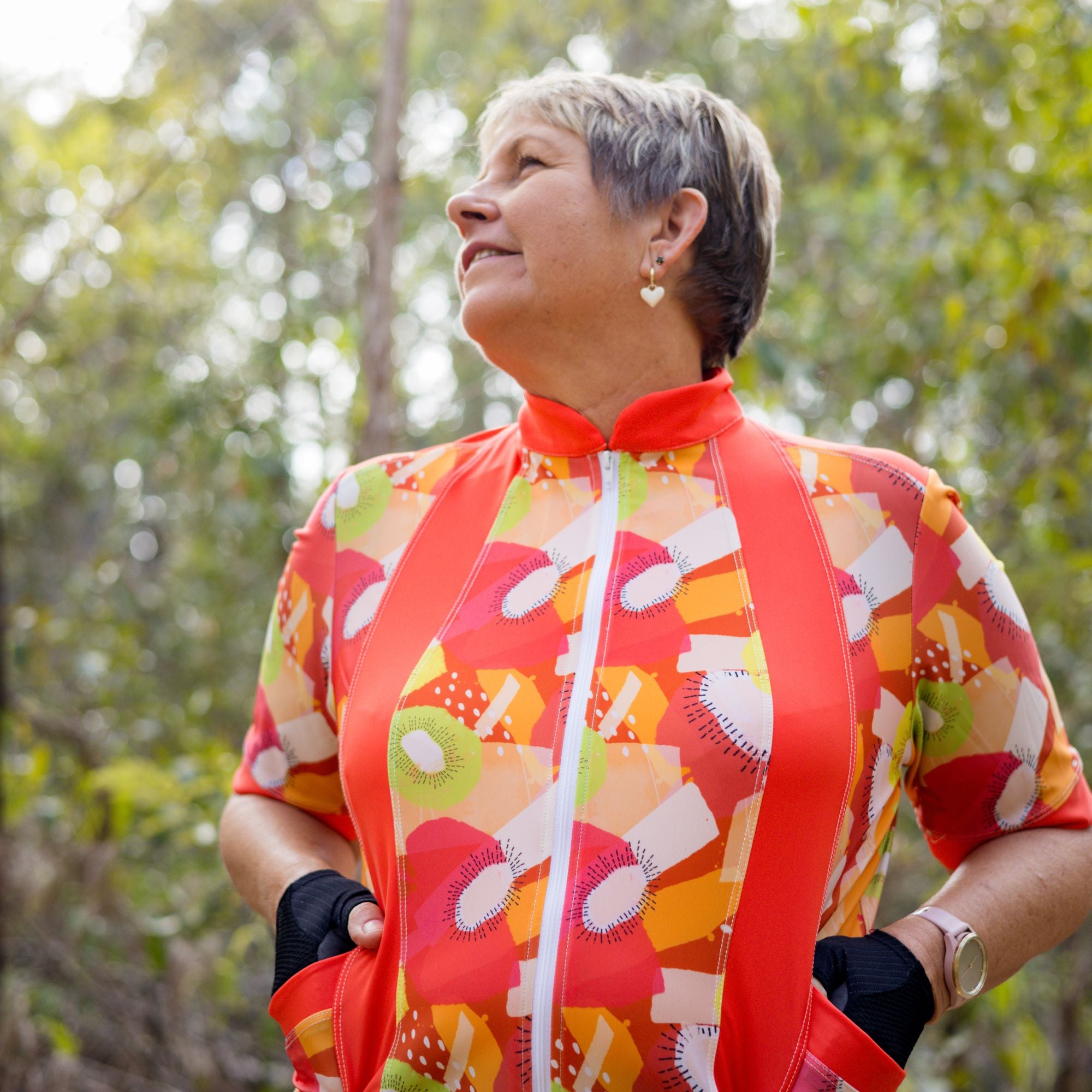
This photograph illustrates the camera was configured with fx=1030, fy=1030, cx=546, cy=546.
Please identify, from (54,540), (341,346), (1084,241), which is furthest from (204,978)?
(54,540)

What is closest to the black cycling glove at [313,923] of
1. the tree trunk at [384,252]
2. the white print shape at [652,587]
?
the white print shape at [652,587]

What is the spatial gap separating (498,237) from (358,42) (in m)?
7.00

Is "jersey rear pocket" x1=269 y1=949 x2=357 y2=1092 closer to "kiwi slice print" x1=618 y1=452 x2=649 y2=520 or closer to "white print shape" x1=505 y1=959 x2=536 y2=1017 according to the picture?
"white print shape" x1=505 y1=959 x2=536 y2=1017

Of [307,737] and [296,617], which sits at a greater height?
[296,617]

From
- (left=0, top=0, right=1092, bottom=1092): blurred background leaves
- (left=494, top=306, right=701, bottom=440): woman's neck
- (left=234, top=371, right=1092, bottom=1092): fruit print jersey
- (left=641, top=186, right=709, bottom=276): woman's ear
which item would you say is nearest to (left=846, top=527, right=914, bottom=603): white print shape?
(left=234, top=371, right=1092, bottom=1092): fruit print jersey

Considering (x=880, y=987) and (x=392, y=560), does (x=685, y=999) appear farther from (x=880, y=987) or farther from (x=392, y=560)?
(x=392, y=560)

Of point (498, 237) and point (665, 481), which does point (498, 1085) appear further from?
point (498, 237)

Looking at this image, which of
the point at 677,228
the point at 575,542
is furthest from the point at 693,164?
the point at 575,542

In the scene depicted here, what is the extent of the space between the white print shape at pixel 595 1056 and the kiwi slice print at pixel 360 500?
69cm

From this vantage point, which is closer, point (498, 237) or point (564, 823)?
point (564, 823)

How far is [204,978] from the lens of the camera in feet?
11.0

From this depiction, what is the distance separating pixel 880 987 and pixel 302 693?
2.58 ft

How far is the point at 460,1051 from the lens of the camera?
1080 millimetres

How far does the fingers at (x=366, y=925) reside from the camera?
1.17 meters
